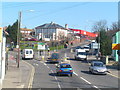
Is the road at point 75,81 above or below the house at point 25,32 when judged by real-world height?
below

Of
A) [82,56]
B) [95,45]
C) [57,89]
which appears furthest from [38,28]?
[57,89]

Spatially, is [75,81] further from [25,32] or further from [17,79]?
[25,32]

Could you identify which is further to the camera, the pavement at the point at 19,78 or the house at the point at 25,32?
the house at the point at 25,32

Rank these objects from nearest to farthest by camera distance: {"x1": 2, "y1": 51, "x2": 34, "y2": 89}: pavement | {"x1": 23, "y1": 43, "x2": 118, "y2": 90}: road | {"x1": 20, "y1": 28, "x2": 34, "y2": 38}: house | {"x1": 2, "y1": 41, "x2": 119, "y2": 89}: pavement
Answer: {"x1": 23, "y1": 43, "x2": 118, "y2": 90}: road < {"x1": 2, "y1": 51, "x2": 34, "y2": 89}: pavement < {"x1": 2, "y1": 41, "x2": 119, "y2": 89}: pavement < {"x1": 20, "y1": 28, "x2": 34, "y2": 38}: house

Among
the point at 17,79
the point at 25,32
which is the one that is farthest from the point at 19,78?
the point at 25,32

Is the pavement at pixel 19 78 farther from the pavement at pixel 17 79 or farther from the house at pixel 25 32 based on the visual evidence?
the house at pixel 25 32

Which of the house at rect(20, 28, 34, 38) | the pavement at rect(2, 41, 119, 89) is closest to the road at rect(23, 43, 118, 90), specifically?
the pavement at rect(2, 41, 119, 89)

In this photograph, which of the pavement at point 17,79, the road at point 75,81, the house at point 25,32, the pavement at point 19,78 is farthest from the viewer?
the house at point 25,32

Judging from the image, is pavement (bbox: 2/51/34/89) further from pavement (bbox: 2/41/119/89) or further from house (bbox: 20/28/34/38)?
house (bbox: 20/28/34/38)

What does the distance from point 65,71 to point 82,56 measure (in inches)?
1159

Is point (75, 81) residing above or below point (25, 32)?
below

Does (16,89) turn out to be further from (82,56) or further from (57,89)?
(82,56)

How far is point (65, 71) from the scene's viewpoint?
2791cm

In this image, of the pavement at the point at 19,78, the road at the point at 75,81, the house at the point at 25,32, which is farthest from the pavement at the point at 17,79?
the house at the point at 25,32
